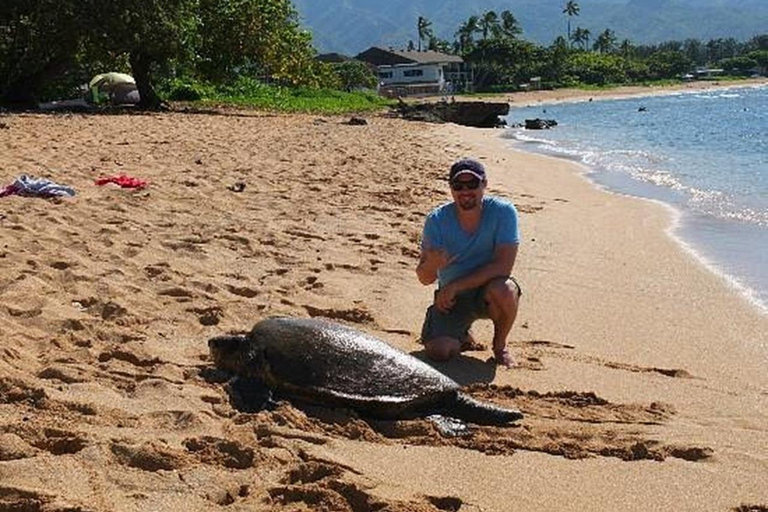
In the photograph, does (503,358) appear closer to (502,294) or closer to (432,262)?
(502,294)

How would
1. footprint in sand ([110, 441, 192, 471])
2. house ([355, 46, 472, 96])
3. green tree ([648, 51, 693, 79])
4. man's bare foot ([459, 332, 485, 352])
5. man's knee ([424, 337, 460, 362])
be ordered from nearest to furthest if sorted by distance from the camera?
footprint in sand ([110, 441, 192, 471]) → man's knee ([424, 337, 460, 362]) → man's bare foot ([459, 332, 485, 352]) → house ([355, 46, 472, 96]) → green tree ([648, 51, 693, 79])

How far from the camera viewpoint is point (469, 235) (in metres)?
4.88

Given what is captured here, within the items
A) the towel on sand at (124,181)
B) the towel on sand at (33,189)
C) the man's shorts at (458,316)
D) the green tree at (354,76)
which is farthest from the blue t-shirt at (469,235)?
the green tree at (354,76)

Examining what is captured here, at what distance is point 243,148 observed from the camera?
14.7 meters

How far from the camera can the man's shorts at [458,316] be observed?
4.82 m

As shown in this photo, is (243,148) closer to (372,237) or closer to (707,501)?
(372,237)

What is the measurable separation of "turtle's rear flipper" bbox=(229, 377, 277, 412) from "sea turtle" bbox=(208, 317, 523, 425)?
11 mm

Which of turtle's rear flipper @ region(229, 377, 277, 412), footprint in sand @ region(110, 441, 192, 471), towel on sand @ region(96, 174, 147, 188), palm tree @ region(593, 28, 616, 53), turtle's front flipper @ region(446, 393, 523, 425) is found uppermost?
palm tree @ region(593, 28, 616, 53)

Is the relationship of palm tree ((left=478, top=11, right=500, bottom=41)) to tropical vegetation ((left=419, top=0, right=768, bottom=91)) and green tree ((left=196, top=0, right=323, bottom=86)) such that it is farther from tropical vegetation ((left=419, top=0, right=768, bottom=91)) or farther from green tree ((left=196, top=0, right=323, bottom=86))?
green tree ((left=196, top=0, right=323, bottom=86))

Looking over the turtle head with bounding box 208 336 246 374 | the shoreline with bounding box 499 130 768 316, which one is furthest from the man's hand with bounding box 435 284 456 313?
the shoreline with bounding box 499 130 768 316

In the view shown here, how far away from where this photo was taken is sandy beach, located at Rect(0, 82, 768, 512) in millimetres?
3078

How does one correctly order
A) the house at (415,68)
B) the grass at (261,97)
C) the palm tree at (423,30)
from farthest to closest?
the palm tree at (423,30) → the house at (415,68) → the grass at (261,97)

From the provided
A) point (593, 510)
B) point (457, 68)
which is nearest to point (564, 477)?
point (593, 510)

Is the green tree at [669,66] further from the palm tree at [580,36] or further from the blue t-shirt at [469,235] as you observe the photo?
the blue t-shirt at [469,235]
